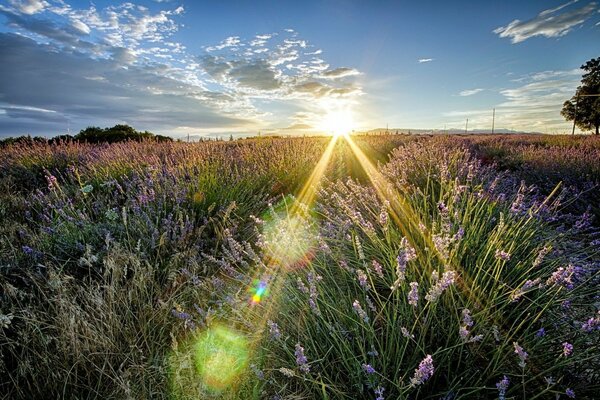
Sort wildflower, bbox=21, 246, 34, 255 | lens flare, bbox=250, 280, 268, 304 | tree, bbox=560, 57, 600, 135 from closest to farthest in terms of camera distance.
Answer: lens flare, bbox=250, 280, 268, 304 → wildflower, bbox=21, 246, 34, 255 → tree, bbox=560, 57, 600, 135

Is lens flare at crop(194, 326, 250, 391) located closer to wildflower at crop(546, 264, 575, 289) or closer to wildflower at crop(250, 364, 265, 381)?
wildflower at crop(250, 364, 265, 381)

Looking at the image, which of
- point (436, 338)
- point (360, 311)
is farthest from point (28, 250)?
point (436, 338)

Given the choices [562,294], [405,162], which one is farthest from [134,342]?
[405,162]

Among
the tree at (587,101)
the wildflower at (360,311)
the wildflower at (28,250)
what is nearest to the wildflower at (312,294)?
the wildflower at (360,311)

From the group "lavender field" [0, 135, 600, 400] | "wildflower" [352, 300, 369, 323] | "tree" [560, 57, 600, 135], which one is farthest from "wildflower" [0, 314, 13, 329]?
"tree" [560, 57, 600, 135]

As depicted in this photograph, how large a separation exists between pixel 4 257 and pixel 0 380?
1.17m

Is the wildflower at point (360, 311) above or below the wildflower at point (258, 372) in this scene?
above

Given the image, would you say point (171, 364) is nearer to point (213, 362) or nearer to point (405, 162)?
point (213, 362)

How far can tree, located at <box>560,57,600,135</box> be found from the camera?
3844 cm

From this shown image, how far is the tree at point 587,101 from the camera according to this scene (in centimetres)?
3844

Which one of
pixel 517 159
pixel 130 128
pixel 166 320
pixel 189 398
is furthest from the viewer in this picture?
pixel 130 128

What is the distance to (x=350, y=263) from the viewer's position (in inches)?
92.8

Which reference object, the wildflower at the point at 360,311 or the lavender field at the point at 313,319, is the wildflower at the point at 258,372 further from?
the wildflower at the point at 360,311

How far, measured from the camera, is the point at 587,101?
39156 millimetres
